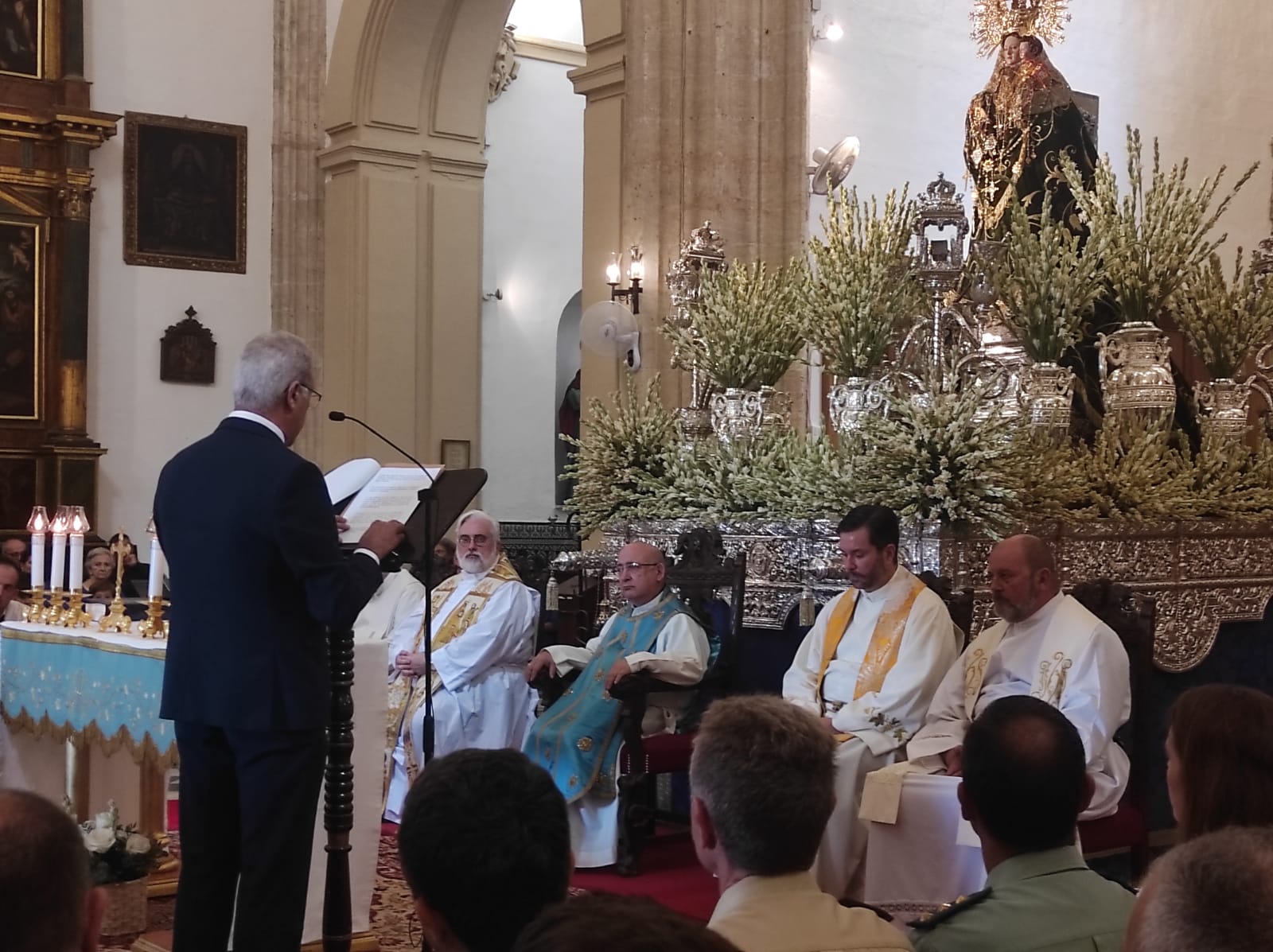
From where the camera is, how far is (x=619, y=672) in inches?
243

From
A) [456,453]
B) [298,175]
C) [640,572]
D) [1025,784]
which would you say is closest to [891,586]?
[640,572]

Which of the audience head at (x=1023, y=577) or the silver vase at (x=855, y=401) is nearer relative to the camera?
the audience head at (x=1023, y=577)

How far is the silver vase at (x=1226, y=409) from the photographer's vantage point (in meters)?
7.34

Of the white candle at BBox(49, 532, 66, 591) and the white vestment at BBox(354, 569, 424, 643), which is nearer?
the white candle at BBox(49, 532, 66, 591)

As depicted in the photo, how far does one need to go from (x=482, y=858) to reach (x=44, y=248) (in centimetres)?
1253

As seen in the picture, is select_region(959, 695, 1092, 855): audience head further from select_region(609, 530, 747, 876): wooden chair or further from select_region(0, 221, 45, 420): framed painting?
select_region(0, 221, 45, 420): framed painting

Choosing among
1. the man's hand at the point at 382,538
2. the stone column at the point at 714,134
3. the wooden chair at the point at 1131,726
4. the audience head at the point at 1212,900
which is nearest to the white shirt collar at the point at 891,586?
the wooden chair at the point at 1131,726

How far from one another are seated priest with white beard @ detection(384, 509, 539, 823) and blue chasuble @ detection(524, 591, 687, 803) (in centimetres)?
70

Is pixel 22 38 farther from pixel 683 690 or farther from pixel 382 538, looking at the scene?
pixel 382 538

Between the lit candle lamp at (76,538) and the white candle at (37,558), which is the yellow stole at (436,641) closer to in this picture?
the white candle at (37,558)

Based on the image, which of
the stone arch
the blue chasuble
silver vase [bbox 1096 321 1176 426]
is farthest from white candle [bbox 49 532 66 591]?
the stone arch

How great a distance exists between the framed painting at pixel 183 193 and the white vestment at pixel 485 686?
301 inches

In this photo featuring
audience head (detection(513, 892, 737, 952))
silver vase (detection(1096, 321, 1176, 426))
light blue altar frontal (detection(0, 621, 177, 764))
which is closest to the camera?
audience head (detection(513, 892, 737, 952))

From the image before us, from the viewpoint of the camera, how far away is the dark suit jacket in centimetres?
354
